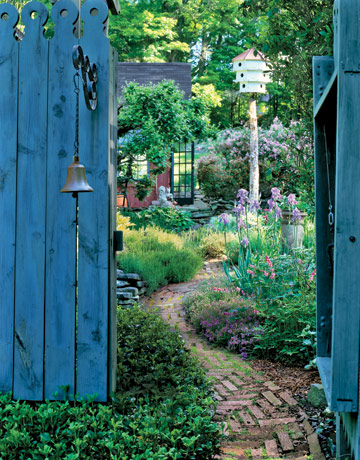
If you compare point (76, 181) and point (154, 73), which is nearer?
point (76, 181)

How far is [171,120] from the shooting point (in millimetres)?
11414

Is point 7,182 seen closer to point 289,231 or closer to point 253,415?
point 253,415

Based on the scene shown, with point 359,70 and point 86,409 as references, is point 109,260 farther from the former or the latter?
point 359,70

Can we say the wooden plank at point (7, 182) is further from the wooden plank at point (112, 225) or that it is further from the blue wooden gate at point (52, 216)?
the wooden plank at point (112, 225)

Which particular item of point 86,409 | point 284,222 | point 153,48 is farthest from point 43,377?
point 153,48

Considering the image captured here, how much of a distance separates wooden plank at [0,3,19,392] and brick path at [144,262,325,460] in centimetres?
141

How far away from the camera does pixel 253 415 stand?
371 cm

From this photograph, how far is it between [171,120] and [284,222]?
3.95m

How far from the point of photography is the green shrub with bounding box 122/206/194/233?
12227mm

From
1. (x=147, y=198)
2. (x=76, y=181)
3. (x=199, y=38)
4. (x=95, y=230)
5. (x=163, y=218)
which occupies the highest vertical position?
(x=199, y=38)

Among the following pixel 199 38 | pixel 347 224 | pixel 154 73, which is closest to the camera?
pixel 347 224

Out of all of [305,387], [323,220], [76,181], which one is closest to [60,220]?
[76,181]

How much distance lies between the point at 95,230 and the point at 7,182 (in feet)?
2.03

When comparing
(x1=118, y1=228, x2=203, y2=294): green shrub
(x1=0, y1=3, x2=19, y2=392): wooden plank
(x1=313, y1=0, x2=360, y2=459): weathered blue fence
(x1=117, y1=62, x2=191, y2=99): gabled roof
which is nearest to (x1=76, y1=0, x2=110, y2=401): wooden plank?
(x1=0, y1=3, x2=19, y2=392): wooden plank
